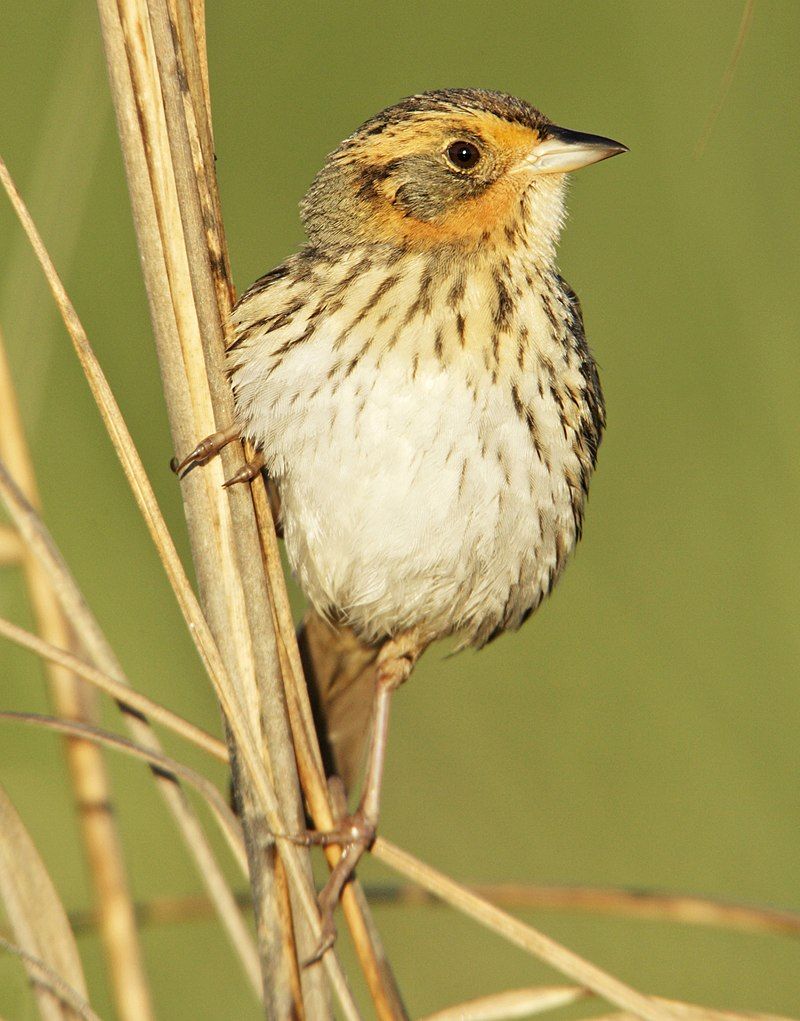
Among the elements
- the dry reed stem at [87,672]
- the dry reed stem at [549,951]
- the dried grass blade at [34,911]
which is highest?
the dry reed stem at [87,672]

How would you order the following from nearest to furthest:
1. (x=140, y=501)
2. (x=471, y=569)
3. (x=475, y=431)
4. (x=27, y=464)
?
(x=140, y=501) < (x=27, y=464) < (x=475, y=431) < (x=471, y=569)

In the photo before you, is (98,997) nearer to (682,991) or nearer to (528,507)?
(682,991)

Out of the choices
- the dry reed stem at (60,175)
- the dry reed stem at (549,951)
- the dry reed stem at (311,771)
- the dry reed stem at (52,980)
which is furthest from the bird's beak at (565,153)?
Answer: the dry reed stem at (52,980)

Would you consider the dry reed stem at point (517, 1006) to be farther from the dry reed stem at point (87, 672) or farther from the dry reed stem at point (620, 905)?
the dry reed stem at point (87, 672)

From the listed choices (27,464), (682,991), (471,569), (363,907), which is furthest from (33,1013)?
(682,991)

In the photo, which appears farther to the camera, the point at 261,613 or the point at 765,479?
the point at 765,479

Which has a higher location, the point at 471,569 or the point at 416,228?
the point at 416,228
